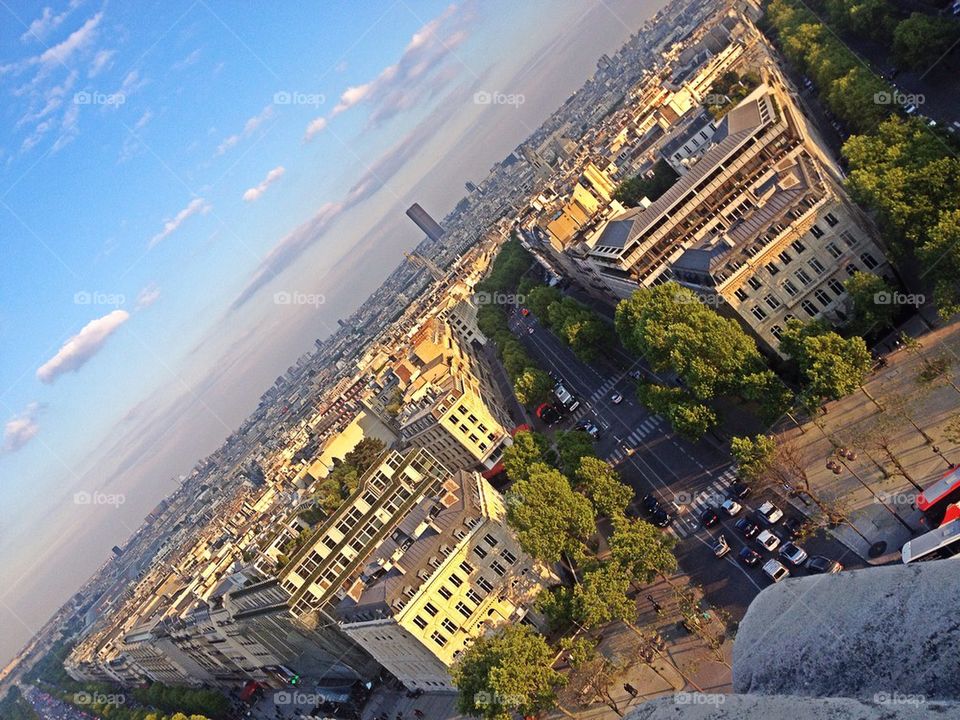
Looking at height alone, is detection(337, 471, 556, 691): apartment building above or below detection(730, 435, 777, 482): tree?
above

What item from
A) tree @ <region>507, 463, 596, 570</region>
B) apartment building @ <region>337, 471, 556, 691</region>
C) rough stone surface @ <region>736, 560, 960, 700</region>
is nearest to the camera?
rough stone surface @ <region>736, 560, 960, 700</region>

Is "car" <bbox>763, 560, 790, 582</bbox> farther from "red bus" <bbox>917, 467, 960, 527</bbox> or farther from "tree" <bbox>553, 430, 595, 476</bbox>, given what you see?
"tree" <bbox>553, 430, 595, 476</bbox>

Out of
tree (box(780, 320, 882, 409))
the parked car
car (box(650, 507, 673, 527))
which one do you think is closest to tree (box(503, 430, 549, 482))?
car (box(650, 507, 673, 527))

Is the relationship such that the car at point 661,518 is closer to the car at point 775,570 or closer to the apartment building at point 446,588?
the apartment building at point 446,588

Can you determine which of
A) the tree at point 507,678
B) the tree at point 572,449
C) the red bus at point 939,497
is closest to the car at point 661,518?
the tree at point 572,449

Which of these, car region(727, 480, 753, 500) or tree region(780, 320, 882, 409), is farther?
car region(727, 480, 753, 500)

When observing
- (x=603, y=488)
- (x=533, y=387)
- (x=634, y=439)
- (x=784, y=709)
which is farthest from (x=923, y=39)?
(x=784, y=709)
